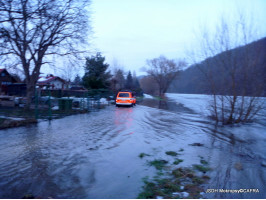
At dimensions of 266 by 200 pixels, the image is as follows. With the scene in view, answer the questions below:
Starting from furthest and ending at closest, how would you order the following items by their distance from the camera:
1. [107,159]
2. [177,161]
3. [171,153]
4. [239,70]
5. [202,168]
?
[239,70]
[171,153]
[107,159]
[177,161]
[202,168]

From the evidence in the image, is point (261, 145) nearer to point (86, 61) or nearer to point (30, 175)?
point (30, 175)

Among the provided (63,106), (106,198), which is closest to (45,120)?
(63,106)

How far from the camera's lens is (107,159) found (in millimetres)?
5637

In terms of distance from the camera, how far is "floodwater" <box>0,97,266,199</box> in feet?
13.1

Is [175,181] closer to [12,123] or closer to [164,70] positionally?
[12,123]

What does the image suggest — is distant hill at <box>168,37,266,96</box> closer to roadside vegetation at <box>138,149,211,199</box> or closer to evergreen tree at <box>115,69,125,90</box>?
roadside vegetation at <box>138,149,211,199</box>

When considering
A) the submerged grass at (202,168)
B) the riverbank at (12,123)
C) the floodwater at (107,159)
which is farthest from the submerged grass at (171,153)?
the riverbank at (12,123)

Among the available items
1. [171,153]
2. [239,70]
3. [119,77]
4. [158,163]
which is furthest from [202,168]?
[119,77]

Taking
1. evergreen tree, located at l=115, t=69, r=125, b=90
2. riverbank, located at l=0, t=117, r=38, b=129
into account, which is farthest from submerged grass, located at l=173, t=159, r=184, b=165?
evergreen tree, located at l=115, t=69, r=125, b=90

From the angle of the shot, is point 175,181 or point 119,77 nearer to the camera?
point 175,181

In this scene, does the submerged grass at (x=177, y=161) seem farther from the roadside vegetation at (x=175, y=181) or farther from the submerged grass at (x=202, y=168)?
the submerged grass at (x=202, y=168)

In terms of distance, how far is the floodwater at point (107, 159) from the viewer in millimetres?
3989

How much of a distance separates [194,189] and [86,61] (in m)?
15.1

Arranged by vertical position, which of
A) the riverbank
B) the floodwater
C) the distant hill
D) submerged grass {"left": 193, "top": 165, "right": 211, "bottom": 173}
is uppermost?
the distant hill
